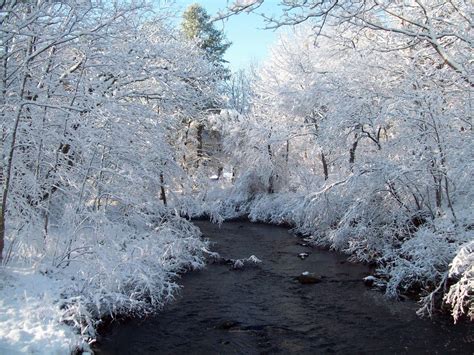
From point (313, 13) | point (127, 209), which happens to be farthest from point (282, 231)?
point (313, 13)

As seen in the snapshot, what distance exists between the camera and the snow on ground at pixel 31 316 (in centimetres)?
642

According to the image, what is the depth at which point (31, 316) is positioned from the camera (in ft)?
23.6

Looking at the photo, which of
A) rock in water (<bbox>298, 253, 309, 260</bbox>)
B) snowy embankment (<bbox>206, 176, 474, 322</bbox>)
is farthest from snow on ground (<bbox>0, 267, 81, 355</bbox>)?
rock in water (<bbox>298, 253, 309, 260</bbox>)

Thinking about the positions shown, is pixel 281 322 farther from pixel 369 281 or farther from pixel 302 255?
pixel 302 255

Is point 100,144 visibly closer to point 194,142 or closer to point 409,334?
point 409,334

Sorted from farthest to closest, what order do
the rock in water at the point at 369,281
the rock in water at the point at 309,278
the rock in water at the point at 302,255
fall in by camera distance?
the rock in water at the point at 302,255, the rock in water at the point at 309,278, the rock in water at the point at 369,281

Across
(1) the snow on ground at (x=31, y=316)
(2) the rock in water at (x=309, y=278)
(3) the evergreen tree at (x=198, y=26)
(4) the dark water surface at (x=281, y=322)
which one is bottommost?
(4) the dark water surface at (x=281, y=322)

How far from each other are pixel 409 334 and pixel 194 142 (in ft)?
71.0

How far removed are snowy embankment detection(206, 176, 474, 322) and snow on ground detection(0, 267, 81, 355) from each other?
6080mm

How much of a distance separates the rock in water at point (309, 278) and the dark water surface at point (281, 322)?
0.22 meters

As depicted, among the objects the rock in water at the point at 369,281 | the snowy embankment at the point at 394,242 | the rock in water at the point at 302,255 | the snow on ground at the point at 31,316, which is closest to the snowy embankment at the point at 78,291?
the snow on ground at the point at 31,316

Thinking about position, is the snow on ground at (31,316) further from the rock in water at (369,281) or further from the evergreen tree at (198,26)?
the evergreen tree at (198,26)

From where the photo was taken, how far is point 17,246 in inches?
351

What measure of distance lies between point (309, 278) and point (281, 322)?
3197mm
